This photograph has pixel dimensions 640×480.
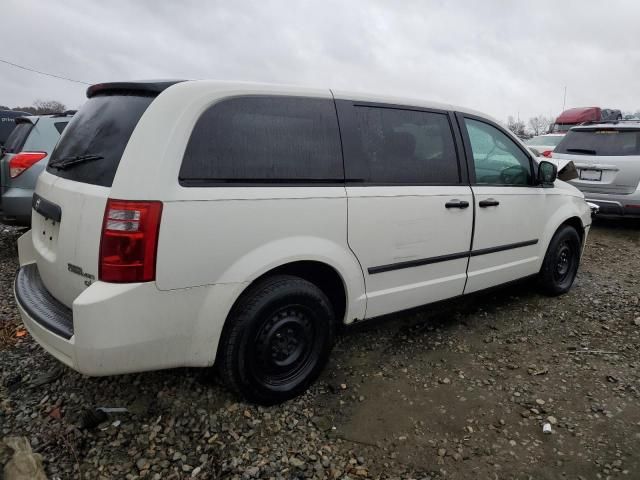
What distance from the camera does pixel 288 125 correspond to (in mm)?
2486

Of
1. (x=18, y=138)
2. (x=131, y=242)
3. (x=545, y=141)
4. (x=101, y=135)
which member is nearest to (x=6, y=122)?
(x=18, y=138)

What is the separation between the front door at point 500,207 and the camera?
3389mm

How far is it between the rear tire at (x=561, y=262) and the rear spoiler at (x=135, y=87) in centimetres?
359

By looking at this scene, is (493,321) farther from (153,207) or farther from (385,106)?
(153,207)

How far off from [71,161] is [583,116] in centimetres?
1947

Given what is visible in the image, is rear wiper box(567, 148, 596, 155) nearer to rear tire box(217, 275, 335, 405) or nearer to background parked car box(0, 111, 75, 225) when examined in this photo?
rear tire box(217, 275, 335, 405)

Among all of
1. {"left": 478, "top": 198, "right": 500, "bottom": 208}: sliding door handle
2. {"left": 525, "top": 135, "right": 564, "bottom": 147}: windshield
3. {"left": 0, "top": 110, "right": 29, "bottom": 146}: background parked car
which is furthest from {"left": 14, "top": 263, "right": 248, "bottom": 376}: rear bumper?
{"left": 525, "top": 135, "right": 564, "bottom": 147}: windshield

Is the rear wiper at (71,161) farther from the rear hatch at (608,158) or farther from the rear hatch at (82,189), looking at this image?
the rear hatch at (608,158)

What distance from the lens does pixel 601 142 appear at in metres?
7.04

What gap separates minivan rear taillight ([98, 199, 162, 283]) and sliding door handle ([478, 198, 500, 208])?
7.65 ft

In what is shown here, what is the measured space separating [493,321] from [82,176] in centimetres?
327

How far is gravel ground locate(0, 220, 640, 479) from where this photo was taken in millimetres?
2195

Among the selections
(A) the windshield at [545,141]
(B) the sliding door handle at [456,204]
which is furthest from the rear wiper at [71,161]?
(A) the windshield at [545,141]

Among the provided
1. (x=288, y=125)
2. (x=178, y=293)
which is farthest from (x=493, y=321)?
(x=178, y=293)
